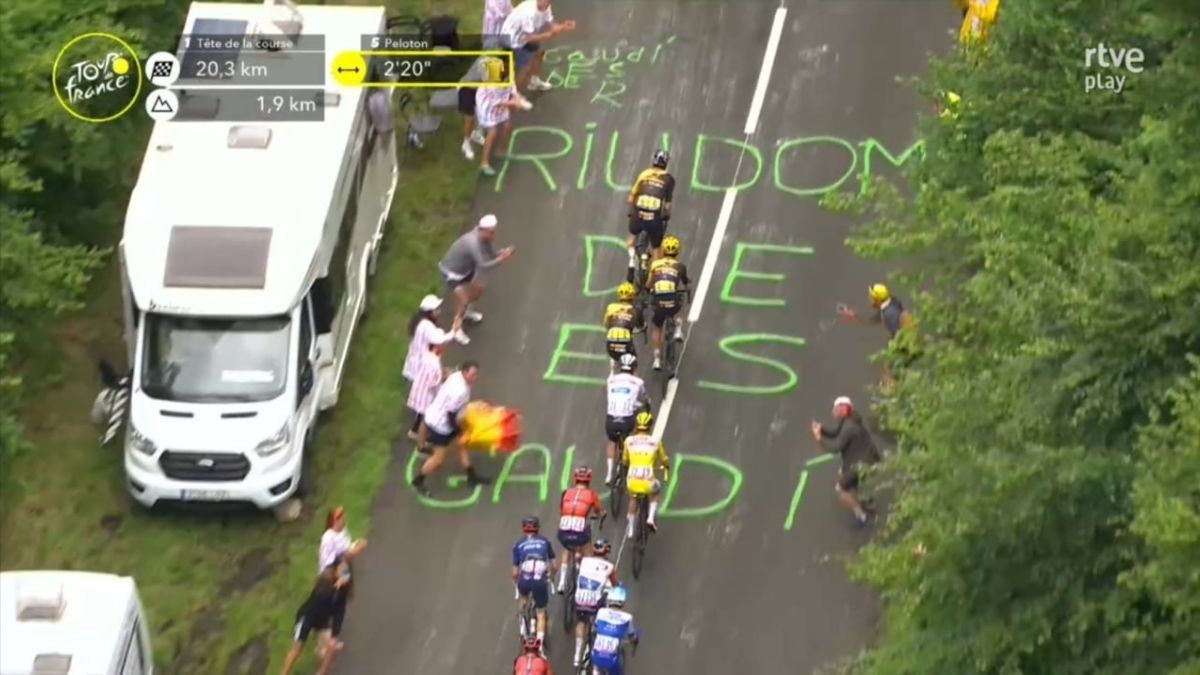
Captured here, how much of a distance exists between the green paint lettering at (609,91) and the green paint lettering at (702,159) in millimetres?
1422

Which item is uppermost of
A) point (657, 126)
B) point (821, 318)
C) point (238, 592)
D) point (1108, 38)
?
point (1108, 38)

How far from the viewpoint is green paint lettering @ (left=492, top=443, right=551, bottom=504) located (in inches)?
831

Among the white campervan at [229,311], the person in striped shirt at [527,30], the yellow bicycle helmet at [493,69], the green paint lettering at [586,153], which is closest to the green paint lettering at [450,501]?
the white campervan at [229,311]

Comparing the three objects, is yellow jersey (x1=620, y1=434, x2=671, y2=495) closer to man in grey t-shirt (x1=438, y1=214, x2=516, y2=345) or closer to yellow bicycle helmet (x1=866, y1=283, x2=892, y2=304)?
yellow bicycle helmet (x1=866, y1=283, x2=892, y2=304)

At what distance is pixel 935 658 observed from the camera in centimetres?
1412

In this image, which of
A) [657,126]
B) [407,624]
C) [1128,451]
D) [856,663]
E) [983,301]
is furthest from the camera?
[657,126]

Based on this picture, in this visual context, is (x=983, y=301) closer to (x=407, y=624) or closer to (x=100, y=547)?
(x=407, y=624)

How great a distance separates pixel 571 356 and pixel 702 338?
1.57 m

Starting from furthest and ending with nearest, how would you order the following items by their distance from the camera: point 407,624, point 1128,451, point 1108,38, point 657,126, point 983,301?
1. point 657,126
2. point 407,624
3. point 1108,38
4. point 983,301
5. point 1128,451

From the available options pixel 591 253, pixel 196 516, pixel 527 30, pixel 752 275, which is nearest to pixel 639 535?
pixel 752 275

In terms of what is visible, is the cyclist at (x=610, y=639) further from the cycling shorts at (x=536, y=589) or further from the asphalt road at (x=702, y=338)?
the asphalt road at (x=702, y=338)

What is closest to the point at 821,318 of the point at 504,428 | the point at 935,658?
the point at 504,428

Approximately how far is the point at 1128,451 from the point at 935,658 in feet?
6.84

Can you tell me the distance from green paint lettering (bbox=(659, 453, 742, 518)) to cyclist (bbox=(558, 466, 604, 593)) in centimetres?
178
